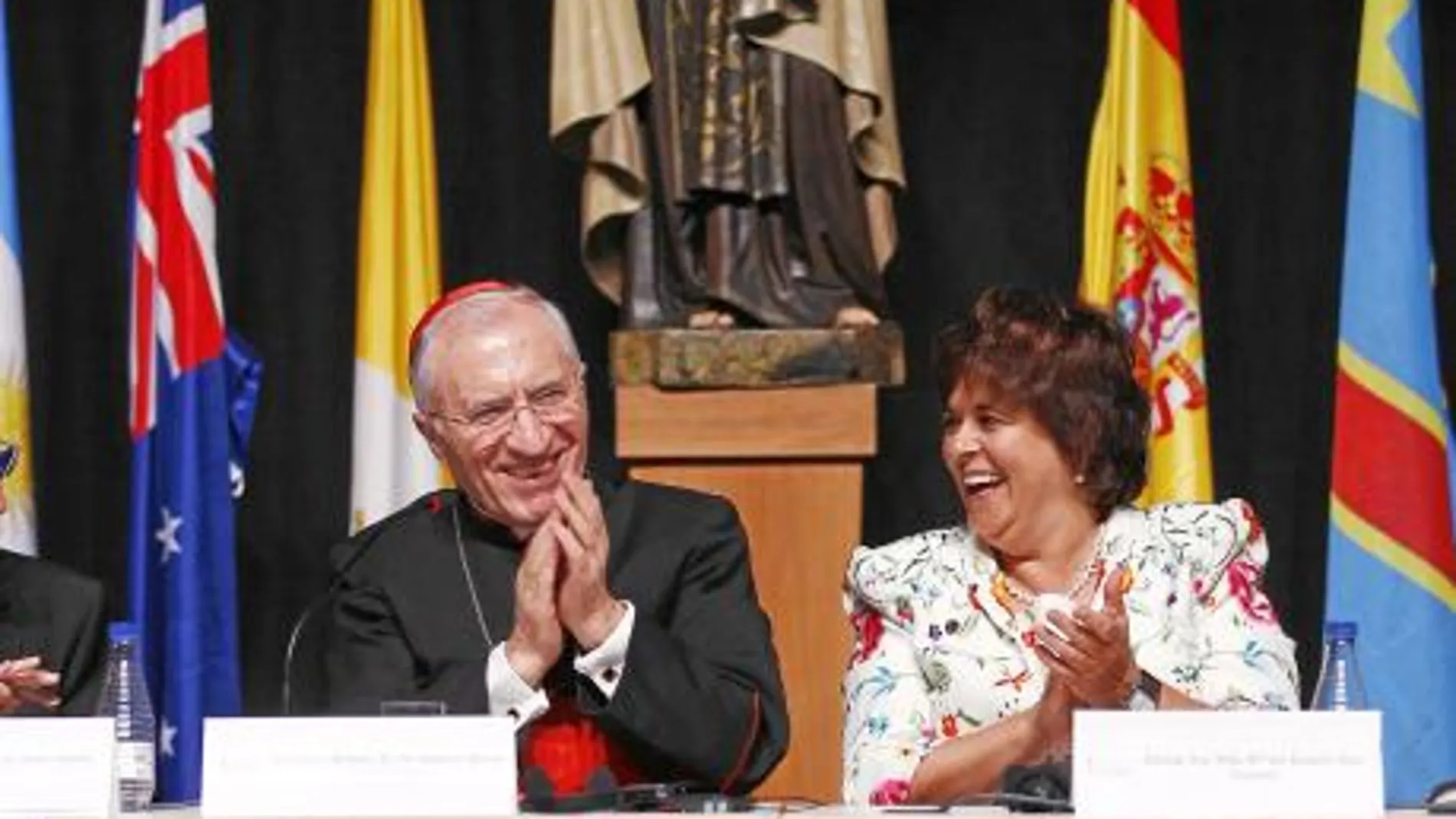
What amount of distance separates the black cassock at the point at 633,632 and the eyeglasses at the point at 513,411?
0.17 metres

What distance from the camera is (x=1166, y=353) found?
5.23 m

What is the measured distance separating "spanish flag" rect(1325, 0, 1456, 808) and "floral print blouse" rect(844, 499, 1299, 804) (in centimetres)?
158

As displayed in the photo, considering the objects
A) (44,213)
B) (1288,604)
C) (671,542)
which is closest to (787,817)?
(671,542)

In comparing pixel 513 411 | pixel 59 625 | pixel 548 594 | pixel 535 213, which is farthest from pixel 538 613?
pixel 535 213

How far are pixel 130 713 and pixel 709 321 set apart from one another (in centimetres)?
194

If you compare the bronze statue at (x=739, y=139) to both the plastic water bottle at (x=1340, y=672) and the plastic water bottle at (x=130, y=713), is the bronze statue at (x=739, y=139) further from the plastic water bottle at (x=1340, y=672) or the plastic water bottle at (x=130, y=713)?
the plastic water bottle at (x=1340, y=672)

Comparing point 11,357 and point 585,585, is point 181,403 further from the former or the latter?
point 585,585

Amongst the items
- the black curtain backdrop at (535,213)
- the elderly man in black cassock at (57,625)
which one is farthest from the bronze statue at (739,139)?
the elderly man in black cassock at (57,625)

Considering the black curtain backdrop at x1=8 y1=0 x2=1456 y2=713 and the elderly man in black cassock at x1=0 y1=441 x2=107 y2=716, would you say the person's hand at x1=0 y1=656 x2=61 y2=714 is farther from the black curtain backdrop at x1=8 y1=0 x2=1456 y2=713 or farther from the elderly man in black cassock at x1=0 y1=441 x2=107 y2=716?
the black curtain backdrop at x1=8 y1=0 x2=1456 y2=713

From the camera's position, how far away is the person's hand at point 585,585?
10.6 feet

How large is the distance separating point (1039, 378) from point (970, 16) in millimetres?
2528

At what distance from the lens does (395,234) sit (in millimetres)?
5363

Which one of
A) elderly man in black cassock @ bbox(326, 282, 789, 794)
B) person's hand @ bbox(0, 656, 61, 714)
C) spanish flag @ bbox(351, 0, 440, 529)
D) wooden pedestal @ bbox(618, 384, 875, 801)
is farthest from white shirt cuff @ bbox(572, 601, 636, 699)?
spanish flag @ bbox(351, 0, 440, 529)

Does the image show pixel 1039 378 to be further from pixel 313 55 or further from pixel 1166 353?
pixel 313 55
